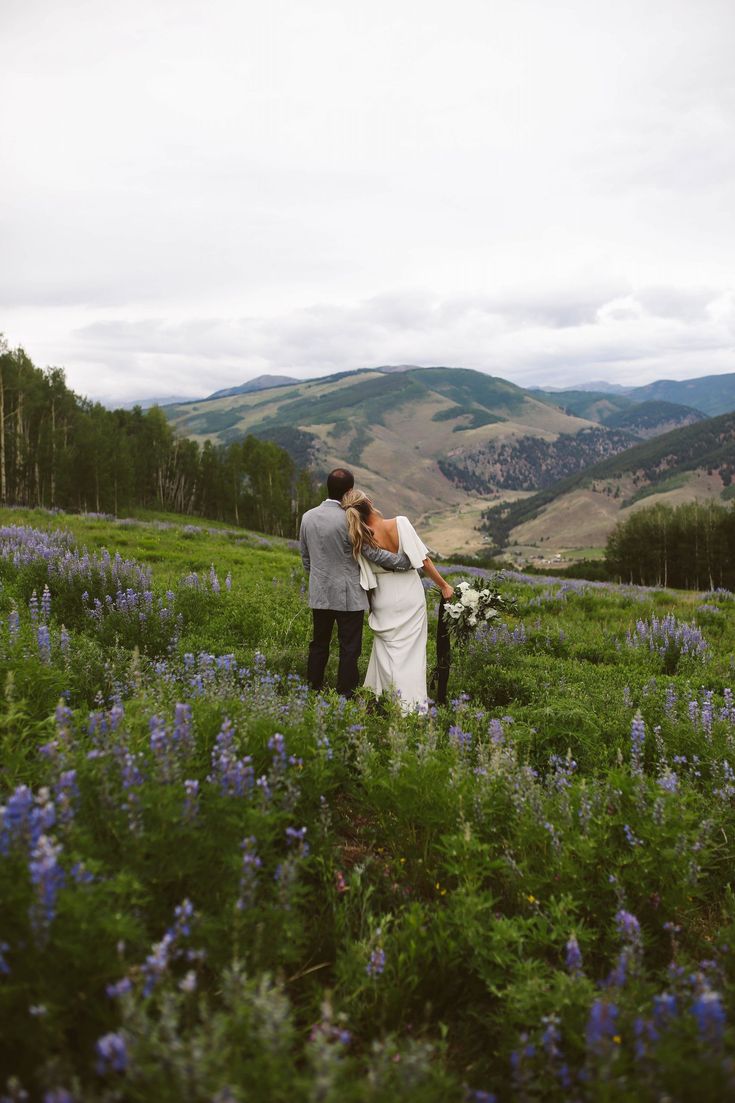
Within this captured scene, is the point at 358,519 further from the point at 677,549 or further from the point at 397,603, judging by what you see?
the point at 677,549

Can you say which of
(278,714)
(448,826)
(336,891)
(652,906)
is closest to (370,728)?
(278,714)

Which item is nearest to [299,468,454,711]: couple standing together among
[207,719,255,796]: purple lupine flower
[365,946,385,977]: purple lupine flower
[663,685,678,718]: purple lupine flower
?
[663,685,678,718]: purple lupine flower

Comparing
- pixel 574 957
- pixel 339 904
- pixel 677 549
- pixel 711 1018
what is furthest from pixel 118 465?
pixel 677 549

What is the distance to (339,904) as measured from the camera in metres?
3.65

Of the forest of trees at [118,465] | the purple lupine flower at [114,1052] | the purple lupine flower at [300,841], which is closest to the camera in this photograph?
the purple lupine flower at [114,1052]

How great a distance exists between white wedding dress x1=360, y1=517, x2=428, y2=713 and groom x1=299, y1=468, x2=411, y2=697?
7.7 inches

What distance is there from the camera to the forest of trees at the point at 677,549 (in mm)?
75875

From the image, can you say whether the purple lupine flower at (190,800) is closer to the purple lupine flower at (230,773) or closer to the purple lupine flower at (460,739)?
the purple lupine flower at (230,773)

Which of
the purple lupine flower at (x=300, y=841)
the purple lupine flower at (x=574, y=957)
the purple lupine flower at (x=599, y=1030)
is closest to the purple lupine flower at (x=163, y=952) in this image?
the purple lupine flower at (x=300, y=841)

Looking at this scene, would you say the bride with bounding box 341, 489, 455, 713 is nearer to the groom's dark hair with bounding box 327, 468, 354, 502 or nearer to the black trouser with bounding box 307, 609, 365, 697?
the groom's dark hair with bounding box 327, 468, 354, 502

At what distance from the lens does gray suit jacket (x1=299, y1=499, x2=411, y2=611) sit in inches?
289

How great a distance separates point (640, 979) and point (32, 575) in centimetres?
1023

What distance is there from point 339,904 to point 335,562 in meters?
4.28

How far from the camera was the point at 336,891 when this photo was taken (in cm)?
371
